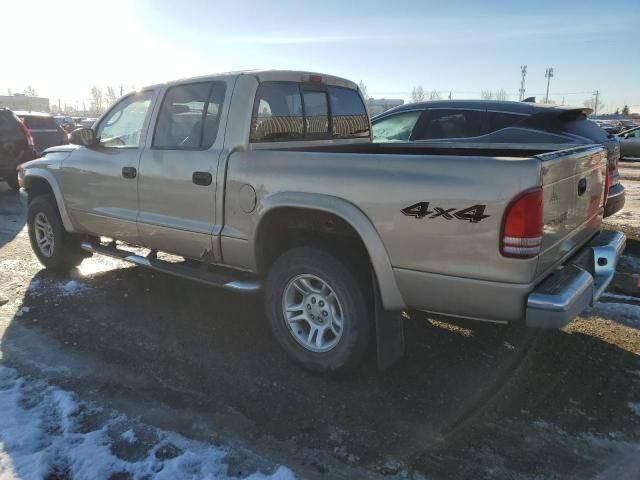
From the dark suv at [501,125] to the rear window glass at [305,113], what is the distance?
208 centimetres

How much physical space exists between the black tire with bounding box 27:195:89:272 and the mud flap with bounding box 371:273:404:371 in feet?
12.9

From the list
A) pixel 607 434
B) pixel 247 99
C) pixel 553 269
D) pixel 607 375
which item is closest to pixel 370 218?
pixel 553 269

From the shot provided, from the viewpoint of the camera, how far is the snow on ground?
2605mm

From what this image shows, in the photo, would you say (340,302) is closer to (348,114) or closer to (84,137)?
(348,114)

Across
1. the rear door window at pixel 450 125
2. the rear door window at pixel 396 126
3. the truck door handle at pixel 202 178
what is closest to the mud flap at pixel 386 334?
the truck door handle at pixel 202 178

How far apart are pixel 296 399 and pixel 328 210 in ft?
4.04

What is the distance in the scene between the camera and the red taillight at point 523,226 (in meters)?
2.62

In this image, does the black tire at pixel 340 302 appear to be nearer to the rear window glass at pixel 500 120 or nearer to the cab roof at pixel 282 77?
the cab roof at pixel 282 77

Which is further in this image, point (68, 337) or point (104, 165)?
point (104, 165)

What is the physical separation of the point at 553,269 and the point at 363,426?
4.80ft

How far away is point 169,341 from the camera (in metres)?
4.17

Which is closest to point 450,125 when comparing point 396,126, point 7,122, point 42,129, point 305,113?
point 396,126

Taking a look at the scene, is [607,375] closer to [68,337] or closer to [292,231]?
[292,231]

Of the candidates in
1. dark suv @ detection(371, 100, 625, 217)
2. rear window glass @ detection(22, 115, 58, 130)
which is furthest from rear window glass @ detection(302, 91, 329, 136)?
rear window glass @ detection(22, 115, 58, 130)
